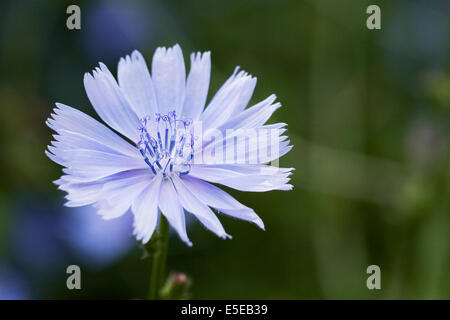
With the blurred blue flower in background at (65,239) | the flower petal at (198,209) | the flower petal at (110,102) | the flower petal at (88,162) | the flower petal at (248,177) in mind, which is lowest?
the blurred blue flower in background at (65,239)

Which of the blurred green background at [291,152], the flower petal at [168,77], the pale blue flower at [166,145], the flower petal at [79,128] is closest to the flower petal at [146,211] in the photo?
the pale blue flower at [166,145]

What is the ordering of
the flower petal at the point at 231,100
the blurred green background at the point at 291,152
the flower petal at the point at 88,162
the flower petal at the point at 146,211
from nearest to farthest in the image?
the flower petal at the point at 146,211 < the flower petal at the point at 88,162 < the flower petal at the point at 231,100 < the blurred green background at the point at 291,152

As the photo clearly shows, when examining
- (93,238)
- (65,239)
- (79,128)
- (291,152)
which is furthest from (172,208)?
(291,152)

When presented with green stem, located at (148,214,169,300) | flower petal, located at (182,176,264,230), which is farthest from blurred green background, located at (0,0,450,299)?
flower petal, located at (182,176,264,230)

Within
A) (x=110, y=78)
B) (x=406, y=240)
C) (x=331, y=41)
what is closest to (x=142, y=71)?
(x=110, y=78)

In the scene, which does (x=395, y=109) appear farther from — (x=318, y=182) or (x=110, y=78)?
(x=110, y=78)

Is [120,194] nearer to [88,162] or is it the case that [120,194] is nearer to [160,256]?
[88,162]

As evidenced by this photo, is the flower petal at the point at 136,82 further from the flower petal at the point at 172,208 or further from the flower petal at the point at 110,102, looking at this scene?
the flower petal at the point at 172,208

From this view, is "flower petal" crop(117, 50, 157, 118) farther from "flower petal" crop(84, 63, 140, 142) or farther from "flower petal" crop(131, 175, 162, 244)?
"flower petal" crop(131, 175, 162, 244)
